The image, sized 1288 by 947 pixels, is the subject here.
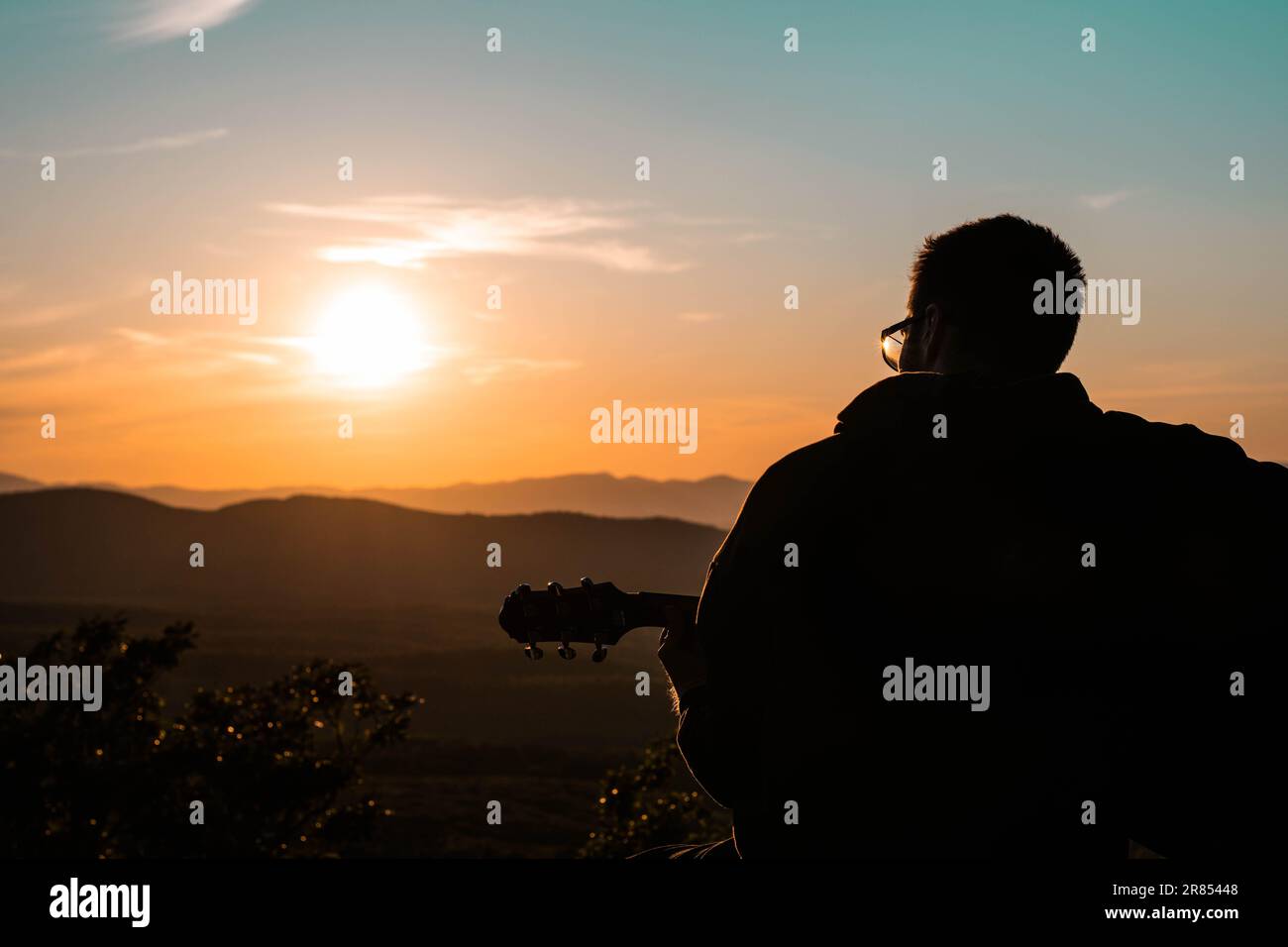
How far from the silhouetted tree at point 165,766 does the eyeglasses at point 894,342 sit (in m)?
14.4

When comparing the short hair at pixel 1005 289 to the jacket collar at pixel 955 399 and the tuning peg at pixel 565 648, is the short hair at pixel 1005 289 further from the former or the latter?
the tuning peg at pixel 565 648

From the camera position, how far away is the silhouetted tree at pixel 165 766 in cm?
1502

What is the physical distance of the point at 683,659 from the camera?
2.82 metres

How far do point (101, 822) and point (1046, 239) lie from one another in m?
15.8

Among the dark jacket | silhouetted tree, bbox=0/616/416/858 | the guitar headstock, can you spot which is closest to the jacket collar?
the dark jacket

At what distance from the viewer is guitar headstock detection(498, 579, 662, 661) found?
11.8ft

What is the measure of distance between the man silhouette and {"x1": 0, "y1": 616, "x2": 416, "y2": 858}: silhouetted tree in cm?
1480

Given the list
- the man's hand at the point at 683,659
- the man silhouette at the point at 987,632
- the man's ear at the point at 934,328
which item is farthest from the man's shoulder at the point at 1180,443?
the man's hand at the point at 683,659

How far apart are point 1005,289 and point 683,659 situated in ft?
3.76

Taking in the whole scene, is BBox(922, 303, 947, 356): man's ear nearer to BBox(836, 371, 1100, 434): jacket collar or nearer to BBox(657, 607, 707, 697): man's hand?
BBox(836, 371, 1100, 434): jacket collar

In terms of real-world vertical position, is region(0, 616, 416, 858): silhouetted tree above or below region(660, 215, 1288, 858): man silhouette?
below

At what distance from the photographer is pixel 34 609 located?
429ft

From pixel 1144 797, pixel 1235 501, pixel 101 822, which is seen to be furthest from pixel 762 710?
pixel 101 822
